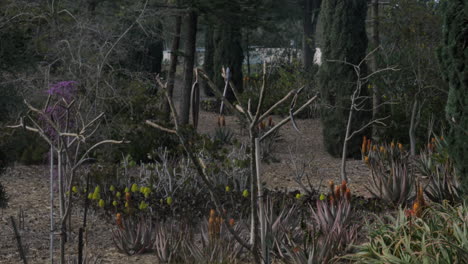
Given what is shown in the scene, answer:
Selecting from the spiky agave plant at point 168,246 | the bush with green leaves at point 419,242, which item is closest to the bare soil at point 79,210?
the spiky agave plant at point 168,246

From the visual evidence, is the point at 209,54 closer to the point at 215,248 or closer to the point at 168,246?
the point at 168,246

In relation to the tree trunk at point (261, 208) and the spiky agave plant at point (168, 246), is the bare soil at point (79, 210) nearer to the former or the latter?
the spiky agave plant at point (168, 246)

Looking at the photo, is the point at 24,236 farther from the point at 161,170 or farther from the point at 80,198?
the point at 161,170

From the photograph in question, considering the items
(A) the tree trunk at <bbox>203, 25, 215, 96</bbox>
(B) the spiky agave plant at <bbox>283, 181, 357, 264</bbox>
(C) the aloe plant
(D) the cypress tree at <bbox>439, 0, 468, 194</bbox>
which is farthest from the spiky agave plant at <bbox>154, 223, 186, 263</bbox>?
(A) the tree trunk at <bbox>203, 25, 215, 96</bbox>

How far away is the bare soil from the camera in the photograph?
5785mm

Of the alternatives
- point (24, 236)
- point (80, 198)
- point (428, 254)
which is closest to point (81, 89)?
point (80, 198)

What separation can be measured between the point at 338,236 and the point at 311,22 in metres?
24.3

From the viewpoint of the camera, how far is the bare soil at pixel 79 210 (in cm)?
579

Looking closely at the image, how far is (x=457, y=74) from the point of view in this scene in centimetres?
656

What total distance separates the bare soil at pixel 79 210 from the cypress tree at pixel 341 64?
44cm

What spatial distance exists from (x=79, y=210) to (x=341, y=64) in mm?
5964

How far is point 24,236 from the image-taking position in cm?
630

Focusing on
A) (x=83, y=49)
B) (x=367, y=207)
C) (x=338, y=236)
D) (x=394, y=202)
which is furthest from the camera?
(x=83, y=49)

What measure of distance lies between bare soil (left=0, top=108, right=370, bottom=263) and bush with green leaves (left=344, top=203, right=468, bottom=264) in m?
1.03
